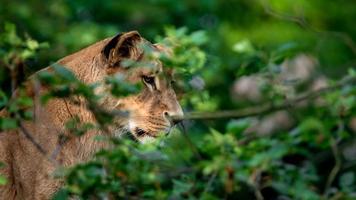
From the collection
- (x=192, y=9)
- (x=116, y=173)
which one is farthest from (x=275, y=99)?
(x=192, y=9)

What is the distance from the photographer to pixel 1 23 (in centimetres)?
1200

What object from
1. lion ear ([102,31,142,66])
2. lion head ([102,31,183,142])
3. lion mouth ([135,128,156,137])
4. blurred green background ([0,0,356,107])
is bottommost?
lion mouth ([135,128,156,137])

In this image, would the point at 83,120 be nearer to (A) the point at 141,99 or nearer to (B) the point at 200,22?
(A) the point at 141,99

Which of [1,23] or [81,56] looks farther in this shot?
[1,23]

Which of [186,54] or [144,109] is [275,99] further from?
[144,109]

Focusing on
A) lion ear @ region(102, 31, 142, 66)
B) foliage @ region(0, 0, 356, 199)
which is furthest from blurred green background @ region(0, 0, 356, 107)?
foliage @ region(0, 0, 356, 199)

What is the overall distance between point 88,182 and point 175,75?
1091 mm

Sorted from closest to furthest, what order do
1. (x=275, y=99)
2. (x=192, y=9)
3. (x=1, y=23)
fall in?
(x=275, y=99) → (x=1, y=23) → (x=192, y=9)

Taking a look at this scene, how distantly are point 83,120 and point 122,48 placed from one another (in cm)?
46

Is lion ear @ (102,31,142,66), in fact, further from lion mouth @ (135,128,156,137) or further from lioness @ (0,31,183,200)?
lion mouth @ (135,128,156,137)

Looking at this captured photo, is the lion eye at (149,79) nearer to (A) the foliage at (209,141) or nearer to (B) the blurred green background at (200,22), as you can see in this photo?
(A) the foliage at (209,141)

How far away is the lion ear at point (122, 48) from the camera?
726cm

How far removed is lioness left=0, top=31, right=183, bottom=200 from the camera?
695 cm

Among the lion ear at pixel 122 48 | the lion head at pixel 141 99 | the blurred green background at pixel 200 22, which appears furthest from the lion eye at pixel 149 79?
the blurred green background at pixel 200 22
